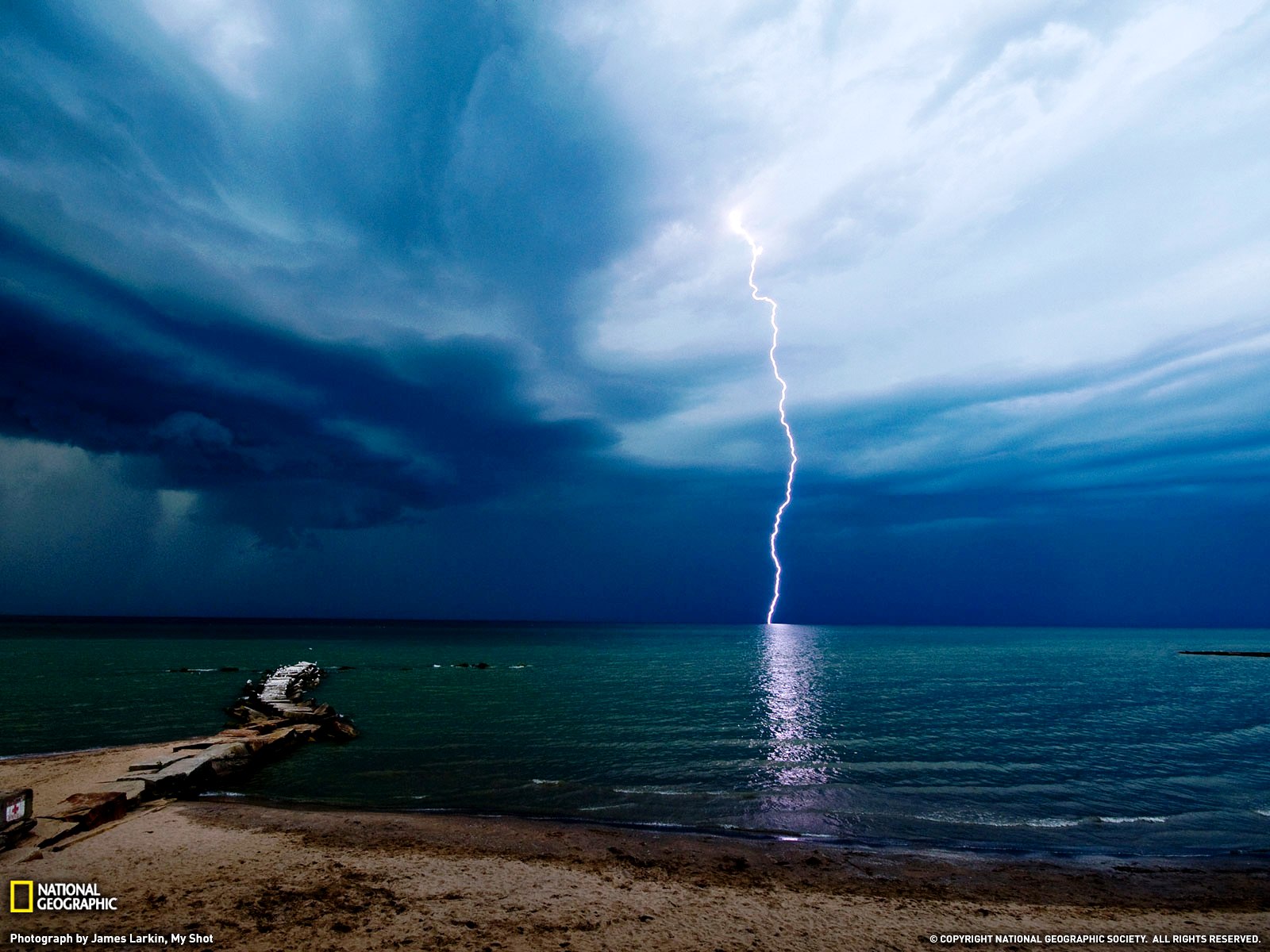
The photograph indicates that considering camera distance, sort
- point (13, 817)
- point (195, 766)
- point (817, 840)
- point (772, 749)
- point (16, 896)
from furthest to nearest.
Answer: point (772, 749), point (195, 766), point (817, 840), point (13, 817), point (16, 896)

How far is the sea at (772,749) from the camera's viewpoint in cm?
1744

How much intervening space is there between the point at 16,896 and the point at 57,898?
25.3 inches

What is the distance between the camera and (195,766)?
18.8 m

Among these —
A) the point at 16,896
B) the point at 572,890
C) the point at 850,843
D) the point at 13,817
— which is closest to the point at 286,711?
the point at 13,817

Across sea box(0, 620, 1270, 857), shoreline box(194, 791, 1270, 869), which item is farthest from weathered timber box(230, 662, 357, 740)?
shoreline box(194, 791, 1270, 869)

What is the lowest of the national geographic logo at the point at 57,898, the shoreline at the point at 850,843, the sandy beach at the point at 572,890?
the shoreline at the point at 850,843

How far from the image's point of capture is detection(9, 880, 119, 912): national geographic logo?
32.4 feet

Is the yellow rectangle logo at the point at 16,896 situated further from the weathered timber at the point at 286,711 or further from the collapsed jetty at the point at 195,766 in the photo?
the weathered timber at the point at 286,711

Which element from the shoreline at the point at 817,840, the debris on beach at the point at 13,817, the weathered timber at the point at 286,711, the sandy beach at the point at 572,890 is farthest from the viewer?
the weathered timber at the point at 286,711

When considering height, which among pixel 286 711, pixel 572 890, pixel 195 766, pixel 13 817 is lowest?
pixel 286 711

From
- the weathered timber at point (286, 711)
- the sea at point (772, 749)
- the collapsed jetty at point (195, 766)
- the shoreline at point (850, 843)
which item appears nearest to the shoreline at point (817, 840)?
the shoreline at point (850, 843)

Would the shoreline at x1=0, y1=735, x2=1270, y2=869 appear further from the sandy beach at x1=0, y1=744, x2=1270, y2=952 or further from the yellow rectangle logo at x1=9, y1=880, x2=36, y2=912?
the yellow rectangle logo at x1=9, y1=880, x2=36, y2=912

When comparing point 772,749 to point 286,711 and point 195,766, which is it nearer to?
point 195,766

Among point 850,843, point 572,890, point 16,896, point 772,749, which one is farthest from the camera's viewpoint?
point 772,749
